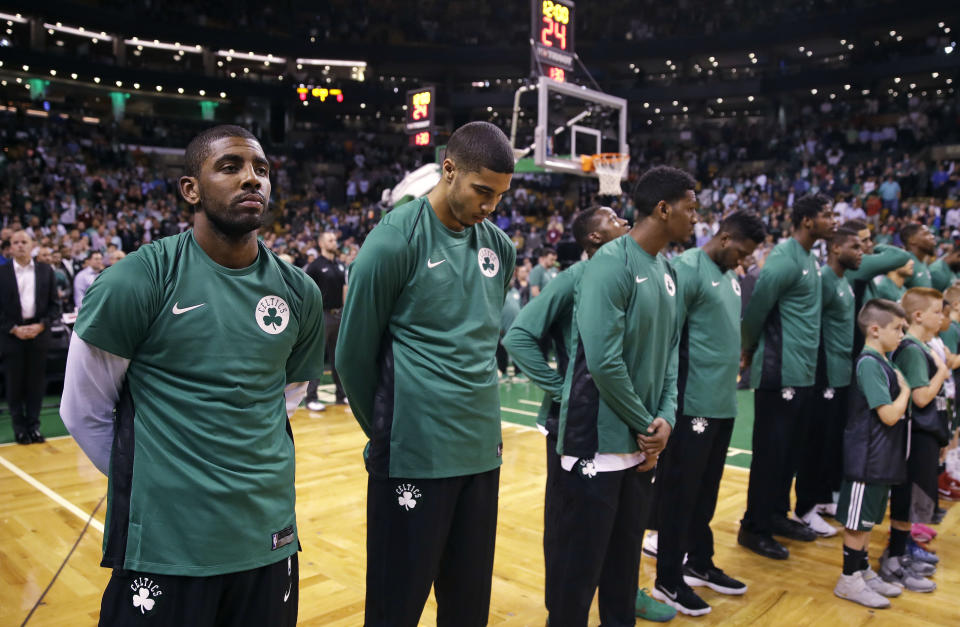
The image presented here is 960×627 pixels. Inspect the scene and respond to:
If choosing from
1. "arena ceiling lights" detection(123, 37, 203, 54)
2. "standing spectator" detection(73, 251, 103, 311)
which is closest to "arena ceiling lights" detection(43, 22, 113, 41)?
"arena ceiling lights" detection(123, 37, 203, 54)

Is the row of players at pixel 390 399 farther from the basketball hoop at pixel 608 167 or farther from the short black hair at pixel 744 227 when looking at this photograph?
the basketball hoop at pixel 608 167

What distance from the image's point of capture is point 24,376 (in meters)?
6.88

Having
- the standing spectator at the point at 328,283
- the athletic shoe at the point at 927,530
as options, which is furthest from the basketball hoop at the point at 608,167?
the athletic shoe at the point at 927,530

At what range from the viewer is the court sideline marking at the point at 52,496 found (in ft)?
15.6

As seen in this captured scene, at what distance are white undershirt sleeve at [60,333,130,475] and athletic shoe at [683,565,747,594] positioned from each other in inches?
118

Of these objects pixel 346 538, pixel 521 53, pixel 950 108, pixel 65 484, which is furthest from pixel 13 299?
pixel 521 53

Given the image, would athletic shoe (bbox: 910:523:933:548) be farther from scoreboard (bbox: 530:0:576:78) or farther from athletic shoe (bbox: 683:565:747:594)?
scoreboard (bbox: 530:0:576:78)

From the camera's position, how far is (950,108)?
2184cm

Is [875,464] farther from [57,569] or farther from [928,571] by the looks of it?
[57,569]

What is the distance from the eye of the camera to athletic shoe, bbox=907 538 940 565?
430 centimetres

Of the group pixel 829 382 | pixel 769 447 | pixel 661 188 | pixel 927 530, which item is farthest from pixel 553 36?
pixel 661 188

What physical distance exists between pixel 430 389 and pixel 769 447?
3.01 metres

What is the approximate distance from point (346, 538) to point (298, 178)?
89.3 ft

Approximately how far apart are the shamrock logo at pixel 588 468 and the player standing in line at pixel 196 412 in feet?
4.06
